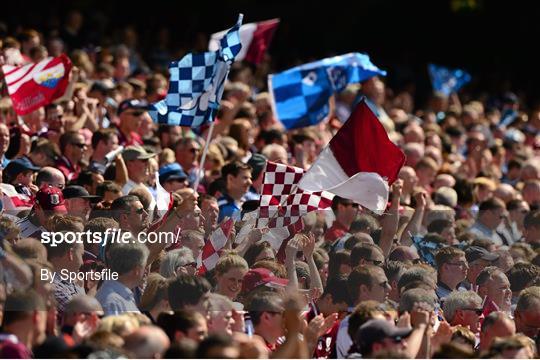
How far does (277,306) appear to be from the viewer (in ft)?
29.7

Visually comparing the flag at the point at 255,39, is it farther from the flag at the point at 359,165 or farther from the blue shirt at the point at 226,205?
the flag at the point at 359,165

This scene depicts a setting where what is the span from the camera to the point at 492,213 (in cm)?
1370

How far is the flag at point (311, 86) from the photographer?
16.2 m

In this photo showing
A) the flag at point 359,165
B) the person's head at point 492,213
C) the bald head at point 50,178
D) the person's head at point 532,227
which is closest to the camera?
the flag at point 359,165

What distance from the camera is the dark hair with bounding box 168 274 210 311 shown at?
891 cm

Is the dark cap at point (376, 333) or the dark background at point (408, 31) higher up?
the dark cap at point (376, 333)

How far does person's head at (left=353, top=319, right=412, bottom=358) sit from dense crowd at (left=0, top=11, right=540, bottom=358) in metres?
0.01

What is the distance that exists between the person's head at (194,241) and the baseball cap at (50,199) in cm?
87

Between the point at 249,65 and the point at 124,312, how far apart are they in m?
14.2

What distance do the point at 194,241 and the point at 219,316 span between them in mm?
1442

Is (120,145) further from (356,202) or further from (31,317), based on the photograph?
(31,317)

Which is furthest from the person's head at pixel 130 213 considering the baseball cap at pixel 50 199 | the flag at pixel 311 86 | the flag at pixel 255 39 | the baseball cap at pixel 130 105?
the flag at pixel 255 39

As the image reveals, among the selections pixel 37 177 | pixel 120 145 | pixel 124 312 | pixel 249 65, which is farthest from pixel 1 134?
pixel 249 65

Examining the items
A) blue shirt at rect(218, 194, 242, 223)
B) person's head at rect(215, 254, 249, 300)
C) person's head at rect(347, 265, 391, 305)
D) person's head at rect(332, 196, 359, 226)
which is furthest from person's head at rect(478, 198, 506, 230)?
person's head at rect(215, 254, 249, 300)
